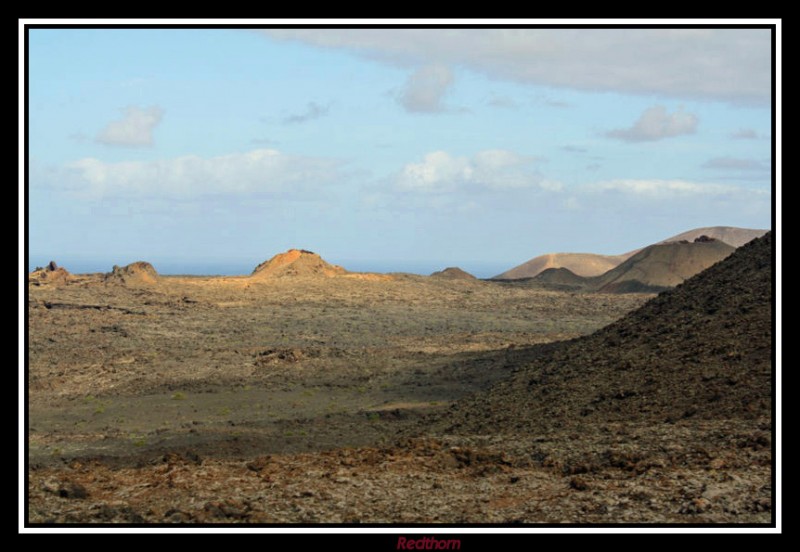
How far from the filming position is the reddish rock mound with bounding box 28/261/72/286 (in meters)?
57.5

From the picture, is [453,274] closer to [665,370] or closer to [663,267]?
[663,267]

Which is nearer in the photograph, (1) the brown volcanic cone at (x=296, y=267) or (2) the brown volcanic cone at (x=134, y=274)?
(2) the brown volcanic cone at (x=134, y=274)

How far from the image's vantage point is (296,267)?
6612 centimetres

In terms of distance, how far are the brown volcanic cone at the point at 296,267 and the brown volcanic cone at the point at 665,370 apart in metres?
42.3

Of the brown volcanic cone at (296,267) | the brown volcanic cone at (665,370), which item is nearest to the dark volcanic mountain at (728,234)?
the brown volcanic cone at (296,267)

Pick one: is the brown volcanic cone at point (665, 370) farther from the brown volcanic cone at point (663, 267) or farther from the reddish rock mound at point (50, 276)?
the brown volcanic cone at point (663, 267)

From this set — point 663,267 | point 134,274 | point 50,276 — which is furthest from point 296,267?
point 663,267

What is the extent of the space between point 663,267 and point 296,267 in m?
28.5

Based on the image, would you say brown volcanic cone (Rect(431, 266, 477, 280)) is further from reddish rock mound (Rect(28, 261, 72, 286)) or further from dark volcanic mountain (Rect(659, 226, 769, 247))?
dark volcanic mountain (Rect(659, 226, 769, 247))

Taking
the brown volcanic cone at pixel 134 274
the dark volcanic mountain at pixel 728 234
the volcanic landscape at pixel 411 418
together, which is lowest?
the volcanic landscape at pixel 411 418

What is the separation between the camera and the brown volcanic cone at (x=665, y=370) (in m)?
16.9
